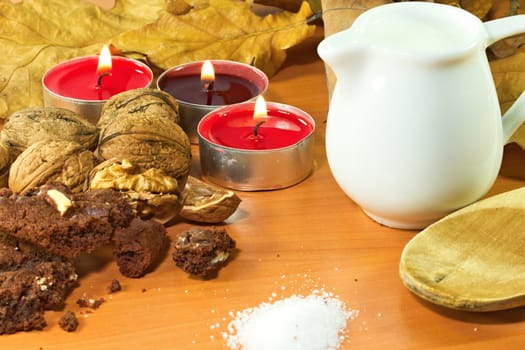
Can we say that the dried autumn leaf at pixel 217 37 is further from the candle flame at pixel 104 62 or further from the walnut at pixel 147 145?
the walnut at pixel 147 145

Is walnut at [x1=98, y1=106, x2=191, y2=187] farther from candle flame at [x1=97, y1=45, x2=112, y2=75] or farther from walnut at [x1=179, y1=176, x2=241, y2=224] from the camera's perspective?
candle flame at [x1=97, y1=45, x2=112, y2=75]

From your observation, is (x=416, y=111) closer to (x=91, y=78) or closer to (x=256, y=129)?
(x=256, y=129)

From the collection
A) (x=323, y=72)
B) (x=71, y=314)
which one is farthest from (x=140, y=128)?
(x=323, y=72)

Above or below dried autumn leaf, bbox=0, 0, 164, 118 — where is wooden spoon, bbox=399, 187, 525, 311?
above

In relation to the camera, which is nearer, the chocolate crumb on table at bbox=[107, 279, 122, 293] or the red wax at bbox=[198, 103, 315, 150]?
the chocolate crumb on table at bbox=[107, 279, 122, 293]

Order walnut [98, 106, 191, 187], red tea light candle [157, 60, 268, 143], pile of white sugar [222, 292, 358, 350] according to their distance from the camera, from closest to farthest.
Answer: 1. pile of white sugar [222, 292, 358, 350]
2. walnut [98, 106, 191, 187]
3. red tea light candle [157, 60, 268, 143]

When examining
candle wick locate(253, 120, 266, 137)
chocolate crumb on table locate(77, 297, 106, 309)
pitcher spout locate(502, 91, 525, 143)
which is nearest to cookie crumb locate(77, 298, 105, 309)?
chocolate crumb on table locate(77, 297, 106, 309)

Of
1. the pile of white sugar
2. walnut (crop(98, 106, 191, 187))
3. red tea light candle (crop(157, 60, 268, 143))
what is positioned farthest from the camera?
red tea light candle (crop(157, 60, 268, 143))

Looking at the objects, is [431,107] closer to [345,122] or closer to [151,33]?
[345,122]
